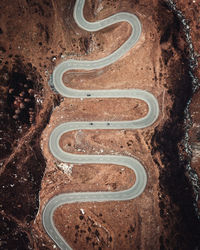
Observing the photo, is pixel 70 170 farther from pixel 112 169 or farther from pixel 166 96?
pixel 166 96

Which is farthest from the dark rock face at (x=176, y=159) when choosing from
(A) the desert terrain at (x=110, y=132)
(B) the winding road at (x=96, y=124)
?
(B) the winding road at (x=96, y=124)

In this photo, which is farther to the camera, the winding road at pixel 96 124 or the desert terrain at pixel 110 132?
the winding road at pixel 96 124

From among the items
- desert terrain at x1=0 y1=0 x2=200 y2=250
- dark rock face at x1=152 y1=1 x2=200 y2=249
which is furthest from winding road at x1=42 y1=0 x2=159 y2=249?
dark rock face at x1=152 y1=1 x2=200 y2=249

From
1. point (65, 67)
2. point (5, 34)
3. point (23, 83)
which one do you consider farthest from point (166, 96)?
point (5, 34)

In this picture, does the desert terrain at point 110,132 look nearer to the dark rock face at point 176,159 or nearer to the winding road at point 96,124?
the dark rock face at point 176,159

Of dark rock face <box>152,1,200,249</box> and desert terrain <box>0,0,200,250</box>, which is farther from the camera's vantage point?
dark rock face <box>152,1,200,249</box>

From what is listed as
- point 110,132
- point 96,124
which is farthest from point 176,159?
point 96,124

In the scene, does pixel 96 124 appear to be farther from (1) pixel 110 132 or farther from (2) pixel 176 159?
(2) pixel 176 159

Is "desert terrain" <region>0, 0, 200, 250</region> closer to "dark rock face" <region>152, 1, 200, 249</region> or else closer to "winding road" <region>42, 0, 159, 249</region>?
"dark rock face" <region>152, 1, 200, 249</region>
